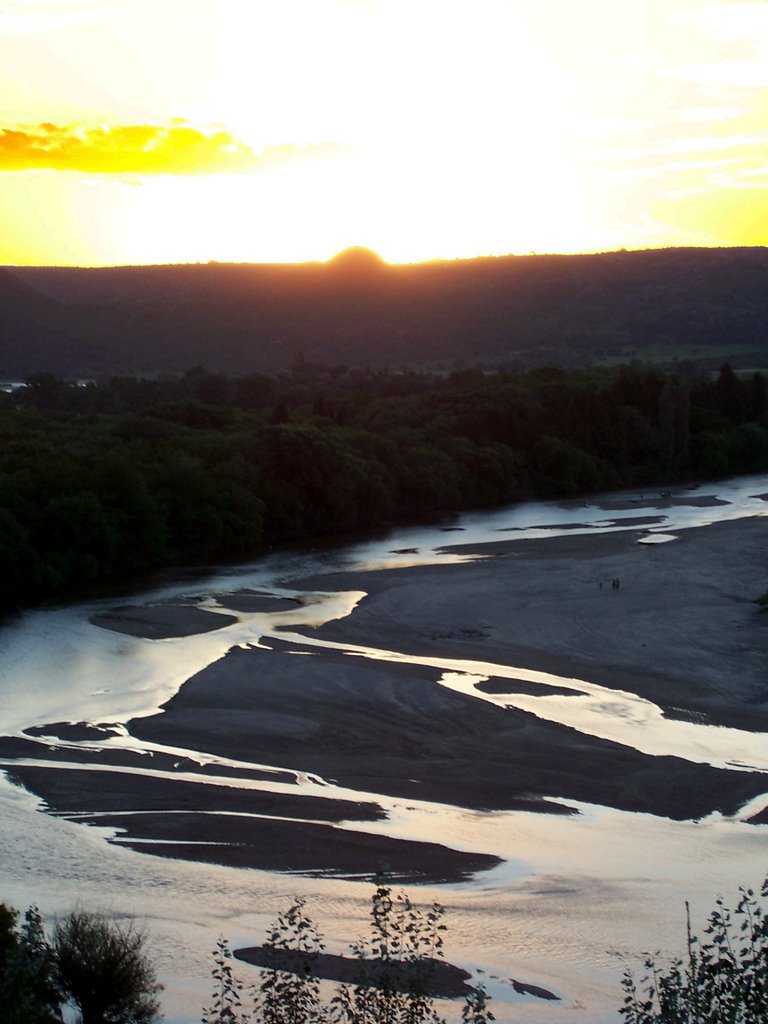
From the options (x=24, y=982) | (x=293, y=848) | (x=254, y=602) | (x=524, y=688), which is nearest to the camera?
(x=24, y=982)

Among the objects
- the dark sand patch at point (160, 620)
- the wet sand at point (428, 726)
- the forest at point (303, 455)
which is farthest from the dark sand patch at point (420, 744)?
the forest at point (303, 455)

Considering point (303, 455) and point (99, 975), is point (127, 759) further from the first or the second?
point (303, 455)

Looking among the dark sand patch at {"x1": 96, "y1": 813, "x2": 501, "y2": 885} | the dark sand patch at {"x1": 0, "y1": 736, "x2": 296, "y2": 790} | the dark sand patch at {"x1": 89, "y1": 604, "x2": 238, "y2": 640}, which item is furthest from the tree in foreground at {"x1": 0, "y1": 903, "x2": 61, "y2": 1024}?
the dark sand patch at {"x1": 89, "y1": 604, "x2": 238, "y2": 640}

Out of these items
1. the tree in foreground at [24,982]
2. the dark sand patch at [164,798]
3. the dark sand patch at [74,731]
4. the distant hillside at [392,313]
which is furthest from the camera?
the distant hillside at [392,313]

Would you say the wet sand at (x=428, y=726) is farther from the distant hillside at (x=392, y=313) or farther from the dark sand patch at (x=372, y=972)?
the distant hillside at (x=392, y=313)

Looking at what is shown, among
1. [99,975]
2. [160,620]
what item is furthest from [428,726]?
[160,620]

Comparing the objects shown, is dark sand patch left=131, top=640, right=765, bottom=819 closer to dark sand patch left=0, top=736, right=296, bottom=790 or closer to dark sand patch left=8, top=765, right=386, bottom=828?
dark sand patch left=0, top=736, right=296, bottom=790
